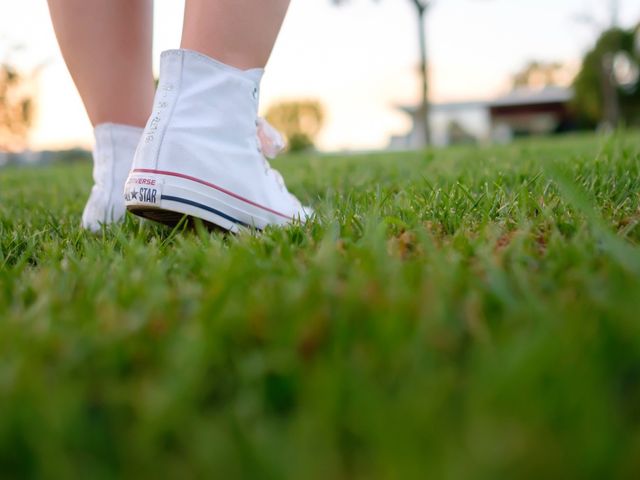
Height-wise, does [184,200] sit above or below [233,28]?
below

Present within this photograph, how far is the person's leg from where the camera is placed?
4.79 ft

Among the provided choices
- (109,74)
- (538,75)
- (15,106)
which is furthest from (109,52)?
(538,75)

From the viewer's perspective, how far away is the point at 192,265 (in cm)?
93

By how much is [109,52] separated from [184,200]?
1.72 feet

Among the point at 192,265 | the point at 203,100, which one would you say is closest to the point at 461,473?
the point at 192,265

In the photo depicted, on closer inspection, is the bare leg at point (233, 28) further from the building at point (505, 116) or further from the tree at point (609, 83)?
the building at point (505, 116)

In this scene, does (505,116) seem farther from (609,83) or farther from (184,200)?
(184,200)

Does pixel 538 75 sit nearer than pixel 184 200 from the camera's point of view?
No

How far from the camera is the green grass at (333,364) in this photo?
0.41m

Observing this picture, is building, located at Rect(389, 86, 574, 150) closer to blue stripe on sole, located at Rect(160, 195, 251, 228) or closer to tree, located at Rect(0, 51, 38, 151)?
tree, located at Rect(0, 51, 38, 151)

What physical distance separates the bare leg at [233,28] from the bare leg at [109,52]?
339mm

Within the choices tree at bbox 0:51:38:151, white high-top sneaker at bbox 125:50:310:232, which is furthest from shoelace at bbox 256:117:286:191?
tree at bbox 0:51:38:151

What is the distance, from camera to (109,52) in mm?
1494

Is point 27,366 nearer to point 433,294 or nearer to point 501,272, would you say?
point 433,294
